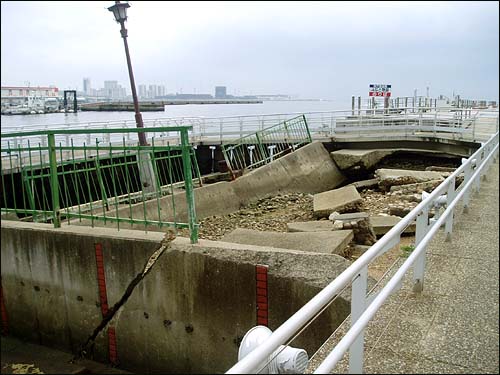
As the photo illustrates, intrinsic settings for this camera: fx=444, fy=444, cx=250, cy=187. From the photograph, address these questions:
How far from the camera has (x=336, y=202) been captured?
909 centimetres

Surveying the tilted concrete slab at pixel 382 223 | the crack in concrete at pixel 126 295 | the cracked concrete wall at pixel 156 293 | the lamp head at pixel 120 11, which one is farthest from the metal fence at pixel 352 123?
the crack in concrete at pixel 126 295

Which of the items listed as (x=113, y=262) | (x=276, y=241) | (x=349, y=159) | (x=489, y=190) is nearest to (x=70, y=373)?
(x=113, y=262)

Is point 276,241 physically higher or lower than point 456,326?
lower

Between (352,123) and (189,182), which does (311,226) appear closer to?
(189,182)

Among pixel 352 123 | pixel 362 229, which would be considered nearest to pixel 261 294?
pixel 362 229

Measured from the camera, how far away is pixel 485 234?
16.0ft

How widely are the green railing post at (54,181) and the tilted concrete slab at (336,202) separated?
5104 millimetres

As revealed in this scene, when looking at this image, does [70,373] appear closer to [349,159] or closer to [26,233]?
[26,233]

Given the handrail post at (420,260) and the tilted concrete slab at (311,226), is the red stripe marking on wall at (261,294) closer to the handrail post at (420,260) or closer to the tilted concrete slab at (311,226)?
the handrail post at (420,260)

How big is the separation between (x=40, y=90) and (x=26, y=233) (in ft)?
9.22

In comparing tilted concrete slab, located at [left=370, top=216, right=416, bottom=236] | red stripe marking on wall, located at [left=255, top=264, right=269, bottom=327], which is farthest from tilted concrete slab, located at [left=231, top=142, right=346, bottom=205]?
red stripe marking on wall, located at [left=255, top=264, right=269, bottom=327]

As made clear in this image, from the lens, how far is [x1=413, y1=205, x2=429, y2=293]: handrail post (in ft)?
10.8

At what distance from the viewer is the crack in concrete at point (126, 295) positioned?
4840 millimetres

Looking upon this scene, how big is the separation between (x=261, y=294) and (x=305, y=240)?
1769 millimetres
